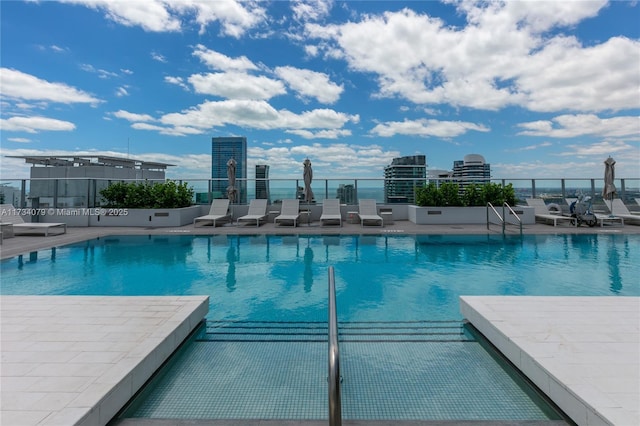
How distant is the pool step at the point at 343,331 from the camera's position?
10.1 feet

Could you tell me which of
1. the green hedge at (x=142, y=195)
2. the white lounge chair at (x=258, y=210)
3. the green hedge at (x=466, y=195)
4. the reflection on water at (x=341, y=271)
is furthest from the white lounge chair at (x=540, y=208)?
the green hedge at (x=142, y=195)

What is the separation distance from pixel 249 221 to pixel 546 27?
12364 mm

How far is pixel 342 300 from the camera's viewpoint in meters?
4.36

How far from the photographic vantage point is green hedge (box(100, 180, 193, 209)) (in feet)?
39.4

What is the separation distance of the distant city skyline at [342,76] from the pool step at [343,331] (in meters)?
9.15

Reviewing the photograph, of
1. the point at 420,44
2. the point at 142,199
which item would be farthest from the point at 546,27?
the point at 142,199

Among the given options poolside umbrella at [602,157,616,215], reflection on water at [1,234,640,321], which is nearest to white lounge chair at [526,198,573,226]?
poolside umbrella at [602,157,616,215]

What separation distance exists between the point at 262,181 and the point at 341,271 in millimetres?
8326

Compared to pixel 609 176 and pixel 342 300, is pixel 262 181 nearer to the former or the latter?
pixel 342 300

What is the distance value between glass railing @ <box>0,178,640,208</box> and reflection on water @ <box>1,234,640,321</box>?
402 cm

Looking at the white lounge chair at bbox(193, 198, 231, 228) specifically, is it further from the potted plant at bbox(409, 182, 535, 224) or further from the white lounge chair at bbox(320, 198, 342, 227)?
the potted plant at bbox(409, 182, 535, 224)

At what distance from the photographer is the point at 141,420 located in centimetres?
183

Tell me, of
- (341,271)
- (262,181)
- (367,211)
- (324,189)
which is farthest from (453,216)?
(262,181)

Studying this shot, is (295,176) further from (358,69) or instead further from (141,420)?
(141,420)
